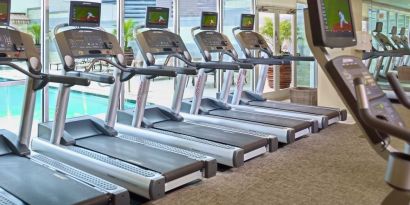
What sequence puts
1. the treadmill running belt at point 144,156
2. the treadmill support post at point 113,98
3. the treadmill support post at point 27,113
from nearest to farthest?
1. the treadmill running belt at point 144,156
2. the treadmill support post at point 27,113
3. the treadmill support post at point 113,98

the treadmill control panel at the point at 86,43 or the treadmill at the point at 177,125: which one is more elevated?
the treadmill control panel at the point at 86,43

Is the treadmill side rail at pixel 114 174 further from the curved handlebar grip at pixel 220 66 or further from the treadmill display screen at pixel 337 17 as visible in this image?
the curved handlebar grip at pixel 220 66

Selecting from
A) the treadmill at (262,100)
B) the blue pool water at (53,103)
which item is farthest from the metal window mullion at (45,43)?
the treadmill at (262,100)

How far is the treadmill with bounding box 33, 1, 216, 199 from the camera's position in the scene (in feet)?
11.7

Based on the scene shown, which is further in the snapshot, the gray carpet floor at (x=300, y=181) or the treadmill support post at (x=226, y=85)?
the treadmill support post at (x=226, y=85)

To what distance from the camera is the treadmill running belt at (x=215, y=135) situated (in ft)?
15.3

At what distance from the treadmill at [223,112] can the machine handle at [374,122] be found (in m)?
3.89

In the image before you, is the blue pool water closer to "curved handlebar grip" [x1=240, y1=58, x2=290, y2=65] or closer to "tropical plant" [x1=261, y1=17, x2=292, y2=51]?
"curved handlebar grip" [x1=240, y1=58, x2=290, y2=65]

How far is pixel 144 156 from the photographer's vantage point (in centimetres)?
408

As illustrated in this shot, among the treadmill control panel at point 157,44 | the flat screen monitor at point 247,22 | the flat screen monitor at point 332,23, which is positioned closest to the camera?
the flat screen monitor at point 332,23

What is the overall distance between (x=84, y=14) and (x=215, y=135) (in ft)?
6.69

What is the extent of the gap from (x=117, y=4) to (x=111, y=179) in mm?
3323

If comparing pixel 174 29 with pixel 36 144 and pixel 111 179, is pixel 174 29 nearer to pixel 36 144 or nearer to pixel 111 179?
pixel 36 144

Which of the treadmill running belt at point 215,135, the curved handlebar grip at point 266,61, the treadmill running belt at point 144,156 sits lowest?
the treadmill running belt at point 144,156
